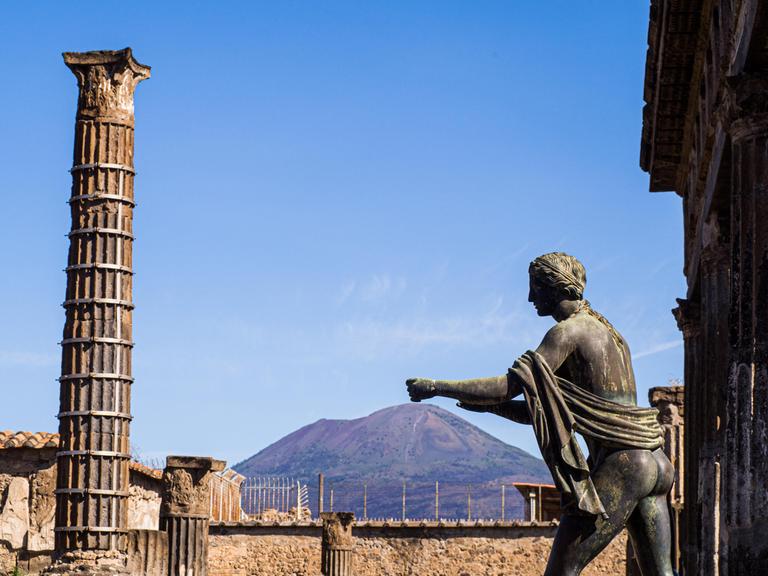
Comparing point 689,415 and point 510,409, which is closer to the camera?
point 510,409

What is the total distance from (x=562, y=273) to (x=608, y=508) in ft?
3.48

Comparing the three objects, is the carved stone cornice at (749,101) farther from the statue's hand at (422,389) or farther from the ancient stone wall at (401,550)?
the ancient stone wall at (401,550)

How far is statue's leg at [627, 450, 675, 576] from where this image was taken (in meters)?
6.59

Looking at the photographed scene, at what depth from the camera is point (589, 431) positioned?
6.54 metres

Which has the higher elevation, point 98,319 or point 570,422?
point 98,319

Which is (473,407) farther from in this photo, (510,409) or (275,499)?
(275,499)

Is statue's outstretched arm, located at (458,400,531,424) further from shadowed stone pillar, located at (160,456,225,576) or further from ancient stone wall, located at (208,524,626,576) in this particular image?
ancient stone wall, located at (208,524,626,576)

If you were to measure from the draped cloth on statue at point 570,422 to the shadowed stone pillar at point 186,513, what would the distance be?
54.0ft

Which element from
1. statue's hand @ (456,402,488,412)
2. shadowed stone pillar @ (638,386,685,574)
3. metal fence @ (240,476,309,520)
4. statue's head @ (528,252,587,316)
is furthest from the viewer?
metal fence @ (240,476,309,520)

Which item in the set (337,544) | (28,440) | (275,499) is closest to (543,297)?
(28,440)

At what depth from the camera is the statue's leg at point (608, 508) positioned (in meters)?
6.49

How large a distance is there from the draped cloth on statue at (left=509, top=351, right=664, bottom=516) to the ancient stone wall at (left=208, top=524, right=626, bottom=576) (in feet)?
102

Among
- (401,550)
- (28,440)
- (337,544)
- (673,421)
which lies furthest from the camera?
(401,550)

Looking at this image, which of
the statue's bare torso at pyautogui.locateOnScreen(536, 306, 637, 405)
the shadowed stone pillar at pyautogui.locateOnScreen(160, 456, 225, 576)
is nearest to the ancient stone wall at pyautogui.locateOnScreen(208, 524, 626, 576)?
the shadowed stone pillar at pyautogui.locateOnScreen(160, 456, 225, 576)
